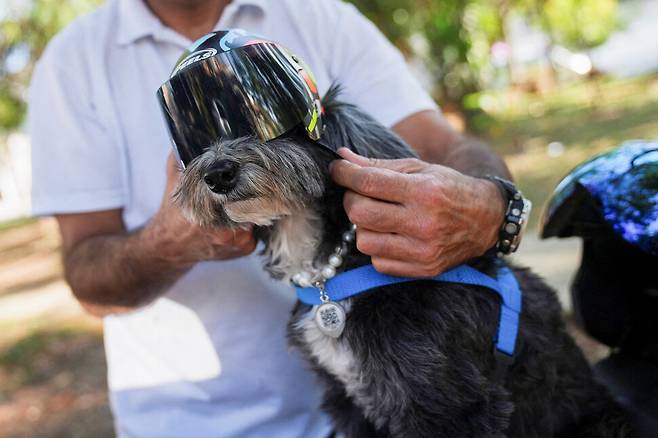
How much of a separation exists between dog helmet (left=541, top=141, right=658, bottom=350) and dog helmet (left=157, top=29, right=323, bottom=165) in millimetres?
924

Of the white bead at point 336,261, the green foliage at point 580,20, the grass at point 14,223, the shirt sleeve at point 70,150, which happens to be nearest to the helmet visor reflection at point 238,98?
the white bead at point 336,261

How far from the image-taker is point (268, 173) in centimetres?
172

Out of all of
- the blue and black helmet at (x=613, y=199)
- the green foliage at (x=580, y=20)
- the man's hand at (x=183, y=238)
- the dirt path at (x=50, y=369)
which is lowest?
the dirt path at (x=50, y=369)

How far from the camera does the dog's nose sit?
5.50 feet

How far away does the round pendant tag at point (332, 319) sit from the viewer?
1906 mm

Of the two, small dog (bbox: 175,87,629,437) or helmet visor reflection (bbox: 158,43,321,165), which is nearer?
helmet visor reflection (bbox: 158,43,321,165)

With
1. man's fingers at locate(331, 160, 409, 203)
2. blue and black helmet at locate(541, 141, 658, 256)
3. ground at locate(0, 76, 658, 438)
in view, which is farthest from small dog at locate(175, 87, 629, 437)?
ground at locate(0, 76, 658, 438)

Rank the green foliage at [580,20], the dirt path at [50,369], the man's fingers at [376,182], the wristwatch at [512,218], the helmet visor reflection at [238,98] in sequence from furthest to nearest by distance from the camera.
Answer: the green foliage at [580,20], the dirt path at [50,369], the wristwatch at [512,218], the man's fingers at [376,182], the helmet visor reflection at [238,98]

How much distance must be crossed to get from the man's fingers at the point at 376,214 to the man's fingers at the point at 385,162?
97mm

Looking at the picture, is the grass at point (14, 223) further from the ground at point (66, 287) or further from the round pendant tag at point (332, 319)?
the round pendant tag at point (332, 319)

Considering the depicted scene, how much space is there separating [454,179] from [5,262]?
52.2 ft

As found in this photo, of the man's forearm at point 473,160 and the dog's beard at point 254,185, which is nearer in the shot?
the dog's beard at point 254,185

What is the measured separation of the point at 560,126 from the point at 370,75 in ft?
44.1

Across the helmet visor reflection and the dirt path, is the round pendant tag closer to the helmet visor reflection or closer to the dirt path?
the helmet visor reflection
